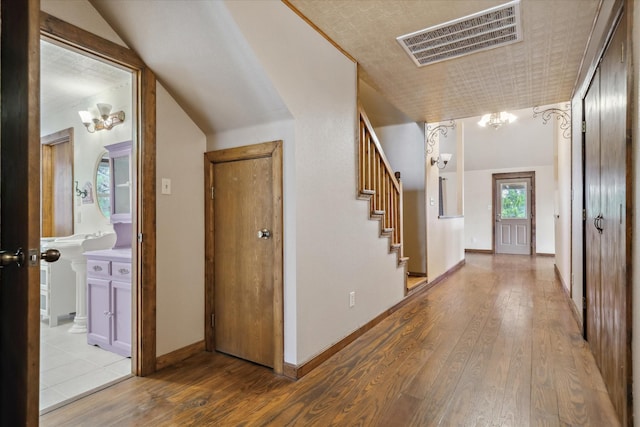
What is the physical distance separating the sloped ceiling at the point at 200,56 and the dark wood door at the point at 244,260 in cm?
37

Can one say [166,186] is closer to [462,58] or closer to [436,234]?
[462,58]

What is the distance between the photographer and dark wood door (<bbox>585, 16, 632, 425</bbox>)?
1.53 metres

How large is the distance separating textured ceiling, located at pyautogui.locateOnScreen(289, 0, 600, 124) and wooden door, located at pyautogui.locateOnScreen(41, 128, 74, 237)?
11.2ft

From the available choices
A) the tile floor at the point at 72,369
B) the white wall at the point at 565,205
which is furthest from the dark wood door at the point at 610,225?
the tile floor at the point at 72,369

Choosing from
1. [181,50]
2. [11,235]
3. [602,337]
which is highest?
[181,50]

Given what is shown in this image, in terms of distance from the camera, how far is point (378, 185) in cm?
337

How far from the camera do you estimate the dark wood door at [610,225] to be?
153 centimetres

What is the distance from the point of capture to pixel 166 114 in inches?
91.0

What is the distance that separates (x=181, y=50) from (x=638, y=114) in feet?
7.48

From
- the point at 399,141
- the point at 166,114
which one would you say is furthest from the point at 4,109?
the point at 399,141

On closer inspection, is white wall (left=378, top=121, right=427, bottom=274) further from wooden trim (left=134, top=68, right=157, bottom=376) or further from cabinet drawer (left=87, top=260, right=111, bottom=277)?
cabinet drawer (left=87, top=260, right=111, bottom=277)

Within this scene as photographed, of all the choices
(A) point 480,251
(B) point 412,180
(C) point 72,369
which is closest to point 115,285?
(C) point 72,369

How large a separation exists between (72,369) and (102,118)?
2323mm

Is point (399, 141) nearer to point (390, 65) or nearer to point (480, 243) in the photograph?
point (390, 65)
